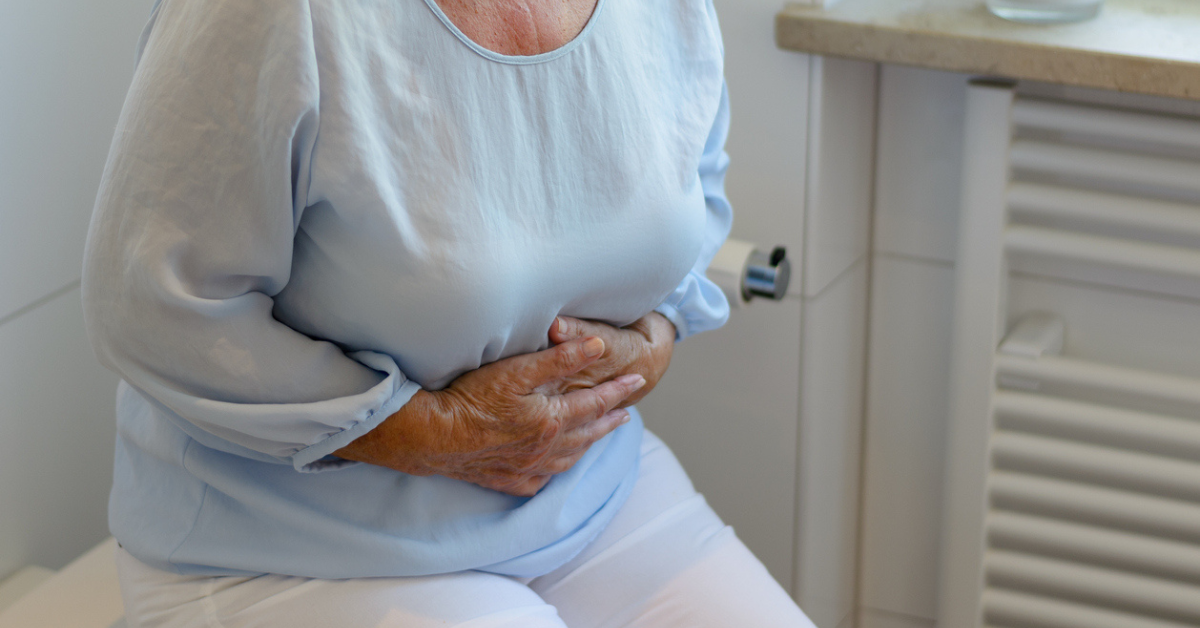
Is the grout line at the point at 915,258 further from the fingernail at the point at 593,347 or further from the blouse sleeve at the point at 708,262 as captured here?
the fingernail at the point at 593,347

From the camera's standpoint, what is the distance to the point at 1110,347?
1143mm

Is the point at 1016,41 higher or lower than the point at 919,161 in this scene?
higher

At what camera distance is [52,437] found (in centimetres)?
114

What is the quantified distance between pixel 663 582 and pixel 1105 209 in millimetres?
540

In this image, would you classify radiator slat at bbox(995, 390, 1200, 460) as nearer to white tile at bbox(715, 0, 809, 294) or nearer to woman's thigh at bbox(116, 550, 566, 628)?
white tile at bbox(715, 0, 809, 294)

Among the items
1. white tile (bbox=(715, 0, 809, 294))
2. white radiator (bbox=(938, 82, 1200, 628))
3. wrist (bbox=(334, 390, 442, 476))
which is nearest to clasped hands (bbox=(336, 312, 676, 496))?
A: wrist (bbox=(334, 390, 442, 476))

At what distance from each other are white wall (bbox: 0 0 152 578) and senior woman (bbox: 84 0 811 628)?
303mm

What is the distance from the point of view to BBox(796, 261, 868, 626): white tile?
1186mm

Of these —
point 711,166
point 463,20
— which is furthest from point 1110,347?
point 463,20

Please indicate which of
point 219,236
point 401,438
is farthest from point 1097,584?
point 219,236

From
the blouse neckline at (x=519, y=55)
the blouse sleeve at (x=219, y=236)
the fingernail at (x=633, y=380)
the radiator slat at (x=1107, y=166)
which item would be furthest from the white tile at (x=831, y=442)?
the blouse sleeve at (x=219, y=236)

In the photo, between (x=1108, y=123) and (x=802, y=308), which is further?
(x=802, y=308)

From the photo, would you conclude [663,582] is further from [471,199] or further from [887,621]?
[887,621]

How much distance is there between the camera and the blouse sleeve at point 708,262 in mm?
947
